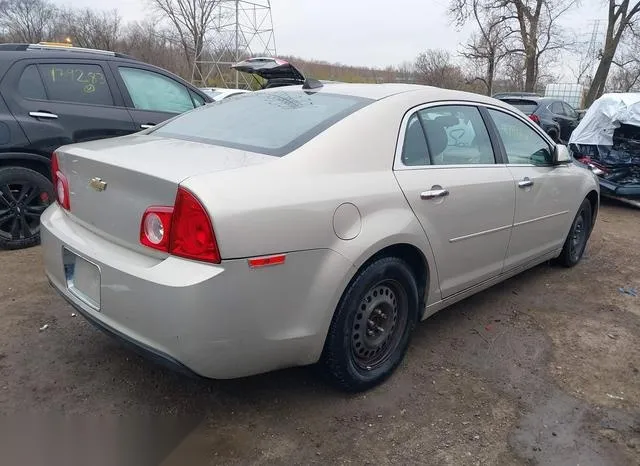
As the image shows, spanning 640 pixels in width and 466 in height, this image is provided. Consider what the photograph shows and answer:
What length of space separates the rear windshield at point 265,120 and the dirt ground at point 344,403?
1.27m

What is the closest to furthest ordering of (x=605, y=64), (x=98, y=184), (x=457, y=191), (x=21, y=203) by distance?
(x=98, y=184) < (x=457, y=191) < (x=21, y=203) < (x=605, y=64)

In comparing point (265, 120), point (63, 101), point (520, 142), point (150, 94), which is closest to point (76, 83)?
point (63, 101)

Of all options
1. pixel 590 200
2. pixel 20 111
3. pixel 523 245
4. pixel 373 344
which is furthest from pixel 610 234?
pixel 20 111

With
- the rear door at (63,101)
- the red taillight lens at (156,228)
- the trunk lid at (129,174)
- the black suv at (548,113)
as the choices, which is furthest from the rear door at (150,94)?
the black suv at (548,113)

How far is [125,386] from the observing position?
2.77 m

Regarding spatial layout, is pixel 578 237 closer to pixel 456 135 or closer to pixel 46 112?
pixel 456 135

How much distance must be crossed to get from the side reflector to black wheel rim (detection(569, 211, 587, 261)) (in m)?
3.52

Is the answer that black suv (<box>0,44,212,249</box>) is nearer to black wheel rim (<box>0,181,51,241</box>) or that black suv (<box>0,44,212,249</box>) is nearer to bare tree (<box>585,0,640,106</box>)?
black wheel rim (<box>0,181,51,241</box>)

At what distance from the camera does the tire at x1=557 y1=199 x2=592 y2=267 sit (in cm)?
477

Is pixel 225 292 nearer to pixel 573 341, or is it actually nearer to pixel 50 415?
pixel 50 415

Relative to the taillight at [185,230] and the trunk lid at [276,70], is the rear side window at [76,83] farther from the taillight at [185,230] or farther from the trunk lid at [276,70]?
the trunk lid at [276,70]

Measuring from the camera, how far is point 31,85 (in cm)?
466

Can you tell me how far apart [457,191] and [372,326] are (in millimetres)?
942

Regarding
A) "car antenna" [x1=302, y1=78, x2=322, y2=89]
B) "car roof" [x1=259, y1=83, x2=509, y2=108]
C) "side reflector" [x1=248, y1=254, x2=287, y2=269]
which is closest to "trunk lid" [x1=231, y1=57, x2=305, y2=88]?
"car antenna" [x1=302, y1=78, x2=322, y2=89]
